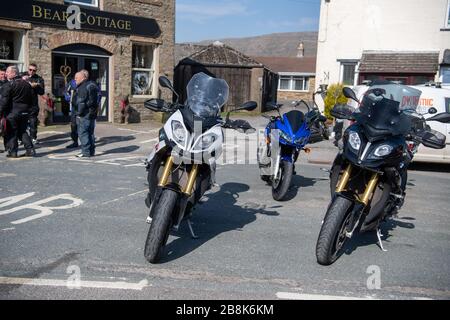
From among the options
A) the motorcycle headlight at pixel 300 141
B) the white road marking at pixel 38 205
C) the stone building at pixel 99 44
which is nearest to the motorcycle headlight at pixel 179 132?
the white road marking at pixel 38 205

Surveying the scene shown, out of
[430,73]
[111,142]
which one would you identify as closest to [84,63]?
[111,142]

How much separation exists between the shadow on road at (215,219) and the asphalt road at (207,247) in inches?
0.5

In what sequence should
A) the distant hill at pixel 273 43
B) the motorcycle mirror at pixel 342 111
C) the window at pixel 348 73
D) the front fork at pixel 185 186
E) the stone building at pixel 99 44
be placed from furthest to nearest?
the distant hill at pixel 273 43, the window at pixel 348 73, the stone building at pixel 99 44, the motorcycle mirror at pixel 342 111, the front fork at pixel 185 186

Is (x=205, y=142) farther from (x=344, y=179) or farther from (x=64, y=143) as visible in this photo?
(x=64, y=143)

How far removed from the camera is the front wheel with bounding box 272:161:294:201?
272 inches

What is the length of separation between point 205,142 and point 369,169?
1.57 meters

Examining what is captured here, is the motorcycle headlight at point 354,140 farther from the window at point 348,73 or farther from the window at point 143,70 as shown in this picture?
the window at point 348,73

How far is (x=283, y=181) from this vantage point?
6965mm

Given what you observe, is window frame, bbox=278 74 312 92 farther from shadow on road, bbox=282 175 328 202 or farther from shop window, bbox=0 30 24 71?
shadow on road, bbox=282 175 328 202

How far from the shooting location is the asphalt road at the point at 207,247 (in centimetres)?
395

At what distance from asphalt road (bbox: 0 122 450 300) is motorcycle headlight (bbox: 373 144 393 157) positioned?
3.59 feet

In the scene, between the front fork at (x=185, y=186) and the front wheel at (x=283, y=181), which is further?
the front wheel at (x=283, y=181)

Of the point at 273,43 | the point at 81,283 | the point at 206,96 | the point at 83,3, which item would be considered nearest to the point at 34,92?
the point at 83,3
